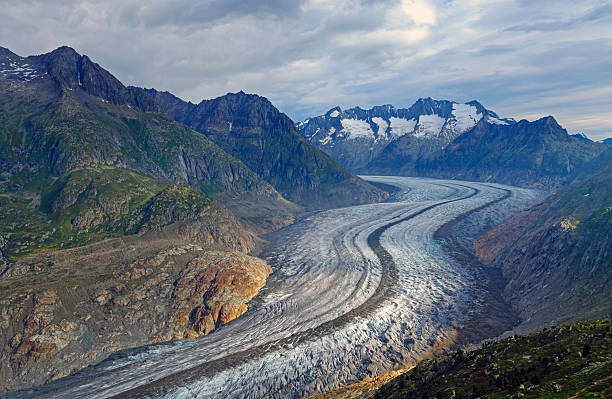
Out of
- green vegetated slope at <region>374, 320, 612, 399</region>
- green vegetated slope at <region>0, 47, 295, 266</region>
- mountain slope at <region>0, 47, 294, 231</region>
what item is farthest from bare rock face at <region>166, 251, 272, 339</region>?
mountain slope at <region>0, 47, 294, 231</region>

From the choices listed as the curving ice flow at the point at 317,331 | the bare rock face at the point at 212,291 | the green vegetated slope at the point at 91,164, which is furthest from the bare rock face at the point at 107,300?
the green vegetated slope at the point at 91,164

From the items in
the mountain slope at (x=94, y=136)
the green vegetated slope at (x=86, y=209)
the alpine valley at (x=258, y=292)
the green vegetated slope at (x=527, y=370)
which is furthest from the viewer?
the mountain slope at (x=94, y=136)

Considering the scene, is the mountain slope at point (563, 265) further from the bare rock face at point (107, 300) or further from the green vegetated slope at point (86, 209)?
the green vegetated slope at point (86, 209)

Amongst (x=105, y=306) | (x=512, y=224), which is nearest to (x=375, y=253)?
(x=512, y=224)

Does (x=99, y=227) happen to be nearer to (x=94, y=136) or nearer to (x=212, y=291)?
(x=212, y=291)

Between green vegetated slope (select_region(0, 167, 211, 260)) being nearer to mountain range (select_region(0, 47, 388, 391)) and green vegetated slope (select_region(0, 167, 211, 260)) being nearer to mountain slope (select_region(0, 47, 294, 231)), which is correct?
mountain range (select_region(0, 47, 388, 391))

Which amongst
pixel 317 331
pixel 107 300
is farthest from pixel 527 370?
pixel 107 300
